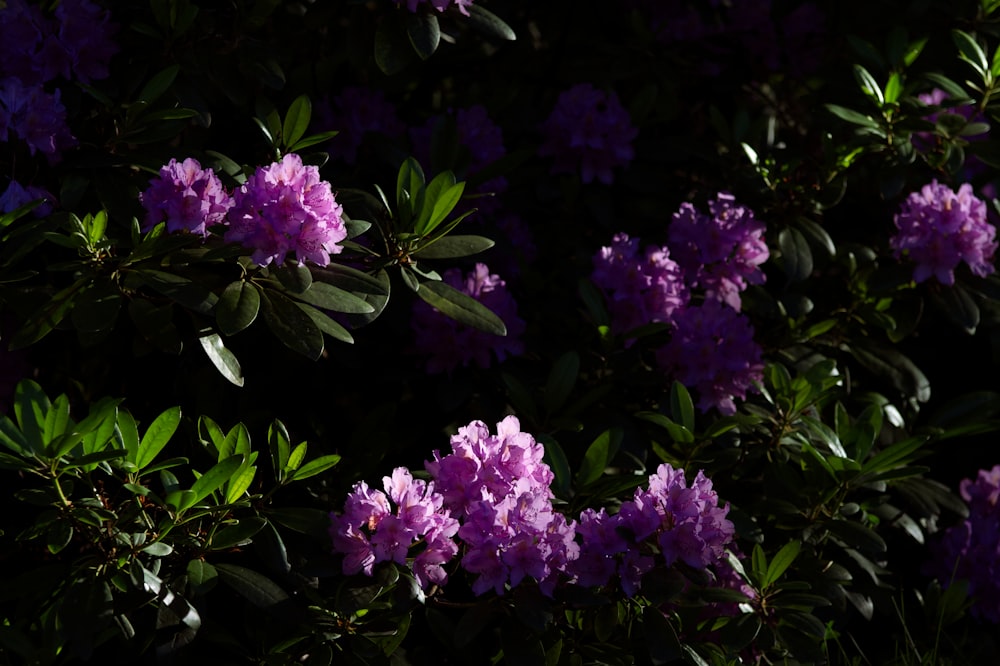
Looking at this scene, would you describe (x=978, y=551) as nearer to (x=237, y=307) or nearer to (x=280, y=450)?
(x=280, y=450)

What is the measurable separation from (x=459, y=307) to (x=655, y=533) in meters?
0.47

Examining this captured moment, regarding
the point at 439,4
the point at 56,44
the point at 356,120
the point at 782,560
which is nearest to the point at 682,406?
the point at 782,560

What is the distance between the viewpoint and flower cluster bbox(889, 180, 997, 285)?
88.1 inches

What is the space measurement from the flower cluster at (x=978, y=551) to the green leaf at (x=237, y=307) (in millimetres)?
1469

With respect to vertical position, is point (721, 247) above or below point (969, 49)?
below

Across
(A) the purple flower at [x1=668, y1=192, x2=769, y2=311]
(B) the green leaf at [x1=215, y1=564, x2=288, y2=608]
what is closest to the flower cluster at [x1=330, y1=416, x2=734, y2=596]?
(B) the green leaf at [x1=215, y1=564, x2=288, y2=608]

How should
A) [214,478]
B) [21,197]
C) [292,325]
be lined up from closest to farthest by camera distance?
[214,478], [292,325], [21,197]

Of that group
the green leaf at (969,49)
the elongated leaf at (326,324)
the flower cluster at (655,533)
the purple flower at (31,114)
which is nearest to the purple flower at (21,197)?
the purple flower at (31,114)

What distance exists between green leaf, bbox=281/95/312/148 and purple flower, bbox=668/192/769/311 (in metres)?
0.82

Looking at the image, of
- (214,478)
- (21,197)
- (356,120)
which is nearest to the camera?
(214,478)

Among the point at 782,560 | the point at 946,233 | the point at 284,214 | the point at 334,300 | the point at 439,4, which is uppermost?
the point at 439,4

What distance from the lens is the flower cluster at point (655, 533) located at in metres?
1.64

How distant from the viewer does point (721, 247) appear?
222cm

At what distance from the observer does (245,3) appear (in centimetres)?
220
